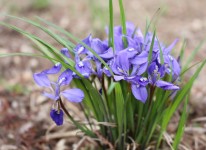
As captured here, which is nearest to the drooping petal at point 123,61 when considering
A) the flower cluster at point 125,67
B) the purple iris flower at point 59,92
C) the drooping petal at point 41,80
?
the flower cluster at point 125,67

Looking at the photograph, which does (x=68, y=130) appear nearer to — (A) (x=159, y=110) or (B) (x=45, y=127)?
(B) (x=45, y=127)

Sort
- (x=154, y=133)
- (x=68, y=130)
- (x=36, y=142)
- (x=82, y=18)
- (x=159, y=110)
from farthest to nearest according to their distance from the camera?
(x=82, y=18)
(x=68, y=130)
(x=36, y=142)
(x=154, y=133)
(x=159, y=110)

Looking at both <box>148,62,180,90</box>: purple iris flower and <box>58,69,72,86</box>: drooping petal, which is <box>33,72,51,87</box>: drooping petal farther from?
<box>148,62,180,90</box>: purple iris flower

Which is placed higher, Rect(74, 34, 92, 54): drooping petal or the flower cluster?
Rect(74, 34, 92, 54): drooping petal

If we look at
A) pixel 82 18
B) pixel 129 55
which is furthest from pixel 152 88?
pixel 82 18

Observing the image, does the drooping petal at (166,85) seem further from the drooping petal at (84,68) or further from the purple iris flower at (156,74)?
the drooping petal at (84,68)

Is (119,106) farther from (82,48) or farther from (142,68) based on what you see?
(82,48)

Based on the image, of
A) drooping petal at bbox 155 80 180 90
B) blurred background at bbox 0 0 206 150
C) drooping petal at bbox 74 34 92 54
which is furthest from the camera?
blurred background at bbox 0 0 206 150

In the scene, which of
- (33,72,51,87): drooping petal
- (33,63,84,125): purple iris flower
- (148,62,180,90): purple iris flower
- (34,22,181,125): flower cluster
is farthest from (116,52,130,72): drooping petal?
(33,72,51,87): drooping petal
